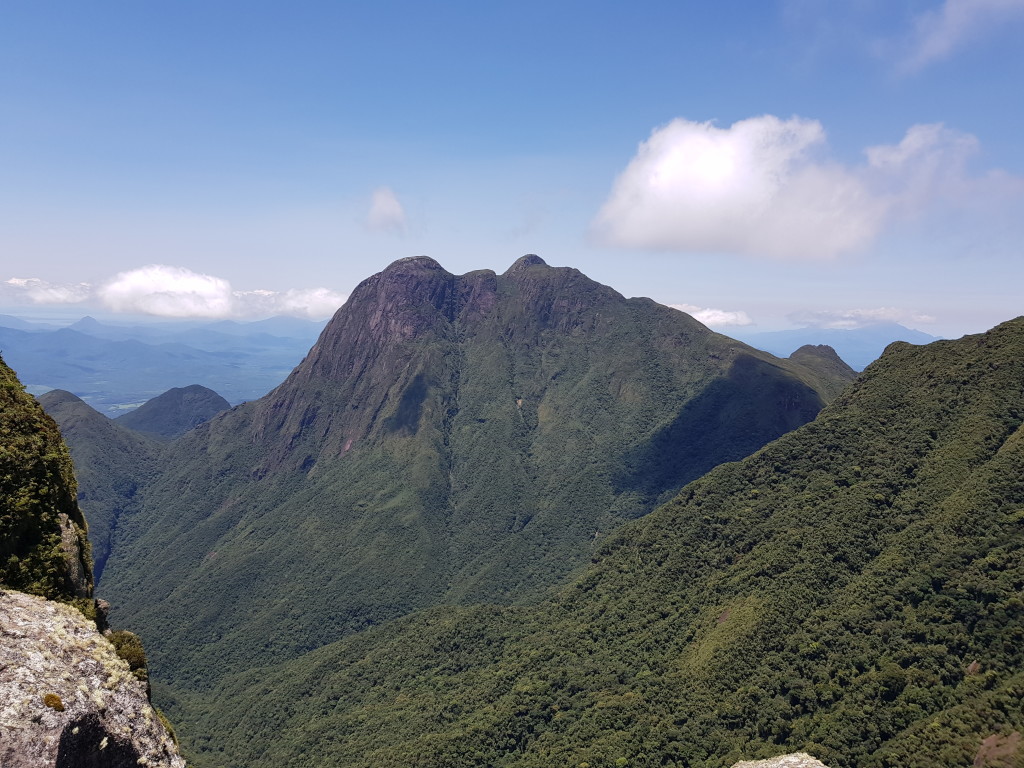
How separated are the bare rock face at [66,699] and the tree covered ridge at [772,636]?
205 ft

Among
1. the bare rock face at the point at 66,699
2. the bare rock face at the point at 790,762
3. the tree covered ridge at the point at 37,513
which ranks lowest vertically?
the bare rock face at the point at 790,762

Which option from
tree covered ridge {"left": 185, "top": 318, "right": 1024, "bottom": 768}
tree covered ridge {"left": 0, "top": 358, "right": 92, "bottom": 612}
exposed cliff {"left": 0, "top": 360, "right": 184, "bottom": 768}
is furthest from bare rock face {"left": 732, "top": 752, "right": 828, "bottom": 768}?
tree covered ridge {"left": 0, "top": 358, "right": 92, "bottom": 612}

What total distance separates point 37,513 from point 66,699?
48.2 feet

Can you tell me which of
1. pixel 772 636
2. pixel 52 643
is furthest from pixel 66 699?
pixel 772 636

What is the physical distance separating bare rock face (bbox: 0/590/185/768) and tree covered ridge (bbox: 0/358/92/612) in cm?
373

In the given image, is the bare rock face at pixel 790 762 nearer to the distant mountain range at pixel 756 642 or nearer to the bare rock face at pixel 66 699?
the distant mountain range at pixel 756 642

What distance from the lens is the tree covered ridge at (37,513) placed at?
26656 mm

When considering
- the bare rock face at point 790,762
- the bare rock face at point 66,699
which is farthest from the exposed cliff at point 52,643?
the bare rock face at point 790,762

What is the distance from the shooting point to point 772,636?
77250mm

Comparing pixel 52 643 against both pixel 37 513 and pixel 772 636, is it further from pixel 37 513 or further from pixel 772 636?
pixel 772 636

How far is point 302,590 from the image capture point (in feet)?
560

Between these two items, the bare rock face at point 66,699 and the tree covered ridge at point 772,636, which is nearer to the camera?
the bare rock face at point 66,699

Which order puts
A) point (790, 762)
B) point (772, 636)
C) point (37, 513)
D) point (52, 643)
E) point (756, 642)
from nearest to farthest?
point (52, 643) < point (37, 513) < point (790, 762) < point (756, 642) < point (772, 636)

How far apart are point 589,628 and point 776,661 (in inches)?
1318
